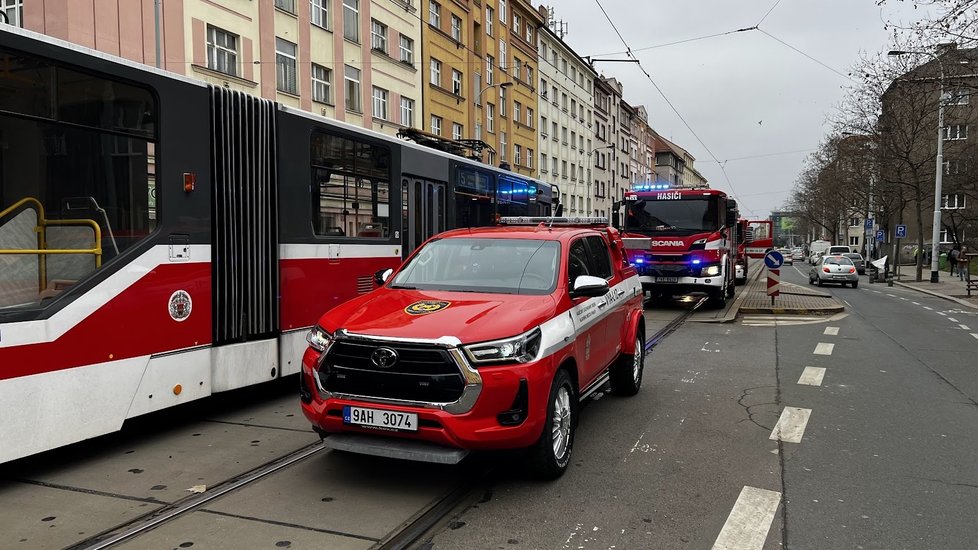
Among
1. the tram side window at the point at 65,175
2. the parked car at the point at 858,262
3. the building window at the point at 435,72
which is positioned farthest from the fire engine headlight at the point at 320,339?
the parked car at the point at 858,262

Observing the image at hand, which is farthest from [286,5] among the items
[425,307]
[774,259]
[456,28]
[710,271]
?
[425,307]

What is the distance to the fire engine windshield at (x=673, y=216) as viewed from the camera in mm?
16125

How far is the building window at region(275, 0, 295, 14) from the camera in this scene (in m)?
22.1

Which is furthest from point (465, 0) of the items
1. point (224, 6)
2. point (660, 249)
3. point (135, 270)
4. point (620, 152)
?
point (620, 152)

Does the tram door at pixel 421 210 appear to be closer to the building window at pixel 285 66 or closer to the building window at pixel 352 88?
the building window at pixel 285 66

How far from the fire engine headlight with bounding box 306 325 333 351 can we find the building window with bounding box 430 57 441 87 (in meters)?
29.6

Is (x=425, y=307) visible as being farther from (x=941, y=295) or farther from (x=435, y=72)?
(x=435, y=72)

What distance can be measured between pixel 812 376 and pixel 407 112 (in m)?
24.9

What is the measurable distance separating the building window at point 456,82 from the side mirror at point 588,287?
31435 mm

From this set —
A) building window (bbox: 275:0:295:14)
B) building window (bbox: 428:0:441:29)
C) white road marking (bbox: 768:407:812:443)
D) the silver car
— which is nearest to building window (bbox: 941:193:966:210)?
the silver car

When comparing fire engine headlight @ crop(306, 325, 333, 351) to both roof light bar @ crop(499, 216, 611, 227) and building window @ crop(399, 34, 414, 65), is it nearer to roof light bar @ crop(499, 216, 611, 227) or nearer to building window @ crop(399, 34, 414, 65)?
roof light bar @ crop(499, 216, 611, 227)

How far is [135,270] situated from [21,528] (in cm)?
204

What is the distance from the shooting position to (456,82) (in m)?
36.0

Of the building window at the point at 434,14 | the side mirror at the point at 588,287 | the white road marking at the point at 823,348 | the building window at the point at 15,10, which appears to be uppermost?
the building window at the point at 434,14
